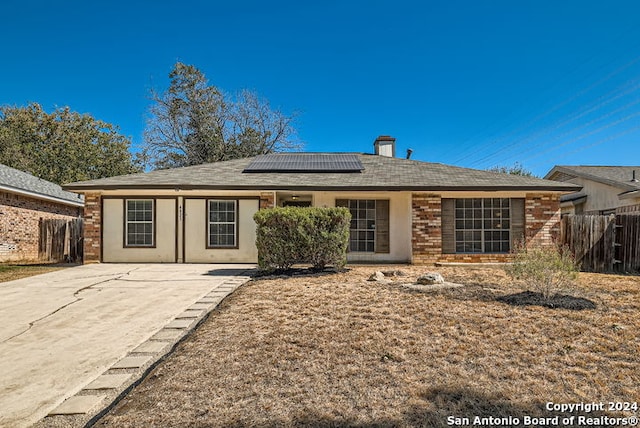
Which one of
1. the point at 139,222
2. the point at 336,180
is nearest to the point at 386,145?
the point at 336,180

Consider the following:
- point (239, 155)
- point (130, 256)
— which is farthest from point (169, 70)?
point (130, 256)

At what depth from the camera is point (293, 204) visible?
1204 cm

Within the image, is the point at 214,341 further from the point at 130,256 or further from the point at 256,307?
the point at 130,256

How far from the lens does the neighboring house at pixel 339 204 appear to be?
10.7m

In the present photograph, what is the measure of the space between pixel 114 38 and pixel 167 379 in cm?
1553

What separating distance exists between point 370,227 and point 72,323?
8322mm

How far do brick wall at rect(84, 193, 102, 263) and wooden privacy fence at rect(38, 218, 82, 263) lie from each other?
2199 millimetres

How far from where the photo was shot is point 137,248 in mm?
11234

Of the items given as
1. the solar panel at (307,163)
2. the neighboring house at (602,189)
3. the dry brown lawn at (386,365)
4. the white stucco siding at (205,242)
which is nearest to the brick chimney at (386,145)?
the solar panel at (307,163)

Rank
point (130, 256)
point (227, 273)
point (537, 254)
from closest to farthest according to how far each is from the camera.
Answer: point (537, 254), point (227, 273), point (130, 256)

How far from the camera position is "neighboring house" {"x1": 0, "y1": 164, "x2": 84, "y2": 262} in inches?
490

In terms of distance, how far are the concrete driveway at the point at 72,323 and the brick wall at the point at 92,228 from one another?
6.60ft

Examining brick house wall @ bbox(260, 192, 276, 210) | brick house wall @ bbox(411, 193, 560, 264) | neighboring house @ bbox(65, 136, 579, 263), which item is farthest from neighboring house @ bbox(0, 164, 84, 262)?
brick house wall @ bbox(411, 193, 560, 264)

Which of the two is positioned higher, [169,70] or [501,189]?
[169,70]
